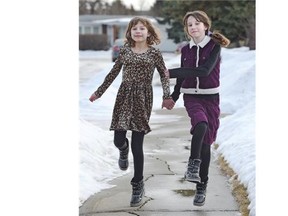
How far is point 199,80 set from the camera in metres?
4.74

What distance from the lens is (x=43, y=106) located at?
4.25 metres

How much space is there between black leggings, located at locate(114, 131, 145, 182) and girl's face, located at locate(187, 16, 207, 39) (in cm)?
83

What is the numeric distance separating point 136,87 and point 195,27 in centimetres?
60

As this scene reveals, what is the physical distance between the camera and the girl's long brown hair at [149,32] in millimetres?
4582

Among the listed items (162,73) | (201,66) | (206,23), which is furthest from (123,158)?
(206,23)

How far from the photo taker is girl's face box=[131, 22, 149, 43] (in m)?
4.54

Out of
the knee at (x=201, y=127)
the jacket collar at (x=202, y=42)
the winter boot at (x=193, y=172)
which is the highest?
the jacket collar at (x=202, y=42)

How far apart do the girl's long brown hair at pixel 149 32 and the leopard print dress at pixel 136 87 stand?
0.17 ft

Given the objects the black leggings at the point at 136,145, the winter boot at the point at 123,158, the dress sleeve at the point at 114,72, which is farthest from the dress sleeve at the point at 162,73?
the winter boot at the point at 123,158

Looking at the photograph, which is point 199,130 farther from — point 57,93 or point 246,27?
point 246,27

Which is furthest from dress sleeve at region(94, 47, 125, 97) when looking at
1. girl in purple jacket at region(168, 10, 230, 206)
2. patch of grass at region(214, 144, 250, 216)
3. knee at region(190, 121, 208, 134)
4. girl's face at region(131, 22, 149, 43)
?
patch of grass at region(214, 144, 250, 216)

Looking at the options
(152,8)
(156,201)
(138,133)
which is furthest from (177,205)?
(152,8)

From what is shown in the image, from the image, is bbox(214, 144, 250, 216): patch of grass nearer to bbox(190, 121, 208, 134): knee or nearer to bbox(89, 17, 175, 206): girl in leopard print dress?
bbox(190, 121, 208, 134): knee

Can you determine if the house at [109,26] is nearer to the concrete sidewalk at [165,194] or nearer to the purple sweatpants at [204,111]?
the concrete sidewalk at [165,194]
